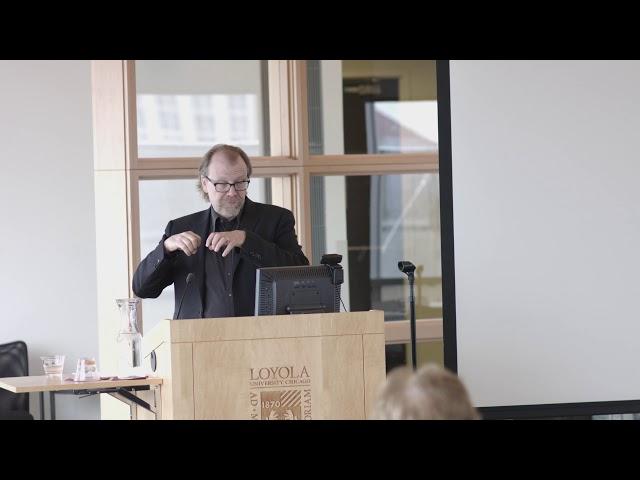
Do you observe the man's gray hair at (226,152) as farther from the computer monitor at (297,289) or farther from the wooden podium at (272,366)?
the wooden podium at (272,366)

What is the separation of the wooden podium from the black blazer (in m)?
0.61

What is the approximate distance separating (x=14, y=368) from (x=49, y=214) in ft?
3.24

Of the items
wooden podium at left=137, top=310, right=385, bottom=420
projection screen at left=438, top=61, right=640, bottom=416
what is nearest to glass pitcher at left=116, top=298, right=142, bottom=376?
wooden podium at left=137, top=310, right=385, bottom=420

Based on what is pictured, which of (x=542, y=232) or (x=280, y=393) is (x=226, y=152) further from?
(x=542, y=232)

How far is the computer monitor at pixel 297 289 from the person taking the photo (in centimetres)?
358

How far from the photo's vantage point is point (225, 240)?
383 centimetres

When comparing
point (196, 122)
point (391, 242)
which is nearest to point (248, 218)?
point (196, 122)

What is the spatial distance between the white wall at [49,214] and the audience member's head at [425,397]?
5052 mm
